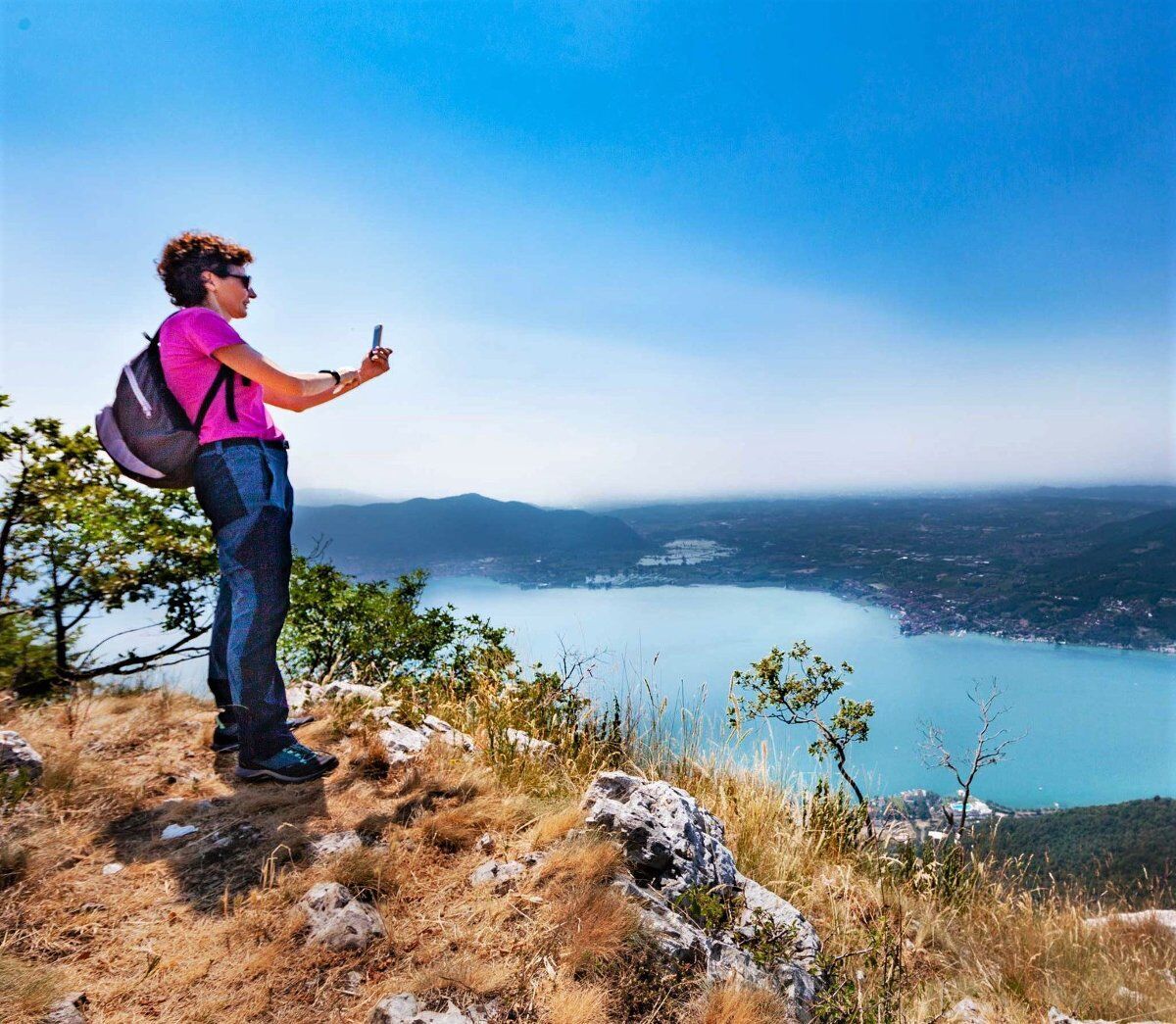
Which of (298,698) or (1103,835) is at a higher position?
(298,698)

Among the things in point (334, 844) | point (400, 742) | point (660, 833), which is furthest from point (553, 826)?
point (400, 742)

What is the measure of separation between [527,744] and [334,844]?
1360 mm

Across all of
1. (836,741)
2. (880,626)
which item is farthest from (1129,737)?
(836,741)

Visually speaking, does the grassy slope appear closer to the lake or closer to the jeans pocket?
the jeans pocket

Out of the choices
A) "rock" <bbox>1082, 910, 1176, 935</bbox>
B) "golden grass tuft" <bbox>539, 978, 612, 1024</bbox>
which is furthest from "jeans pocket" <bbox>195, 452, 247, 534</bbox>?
"rock" <bbox>1082, 910, 1176, 935</bbox>

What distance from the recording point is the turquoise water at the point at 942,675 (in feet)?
297

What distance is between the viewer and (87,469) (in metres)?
4.09

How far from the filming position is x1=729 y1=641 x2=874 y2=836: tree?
5918 mm

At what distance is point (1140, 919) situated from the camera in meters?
4.48

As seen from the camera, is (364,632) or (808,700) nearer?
(364,632)

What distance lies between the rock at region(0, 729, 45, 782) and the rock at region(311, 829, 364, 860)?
1.53 metres

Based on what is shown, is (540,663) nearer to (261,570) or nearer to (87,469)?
(261,570)

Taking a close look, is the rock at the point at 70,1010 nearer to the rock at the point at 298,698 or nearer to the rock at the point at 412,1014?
the rock at the point at 412,1014

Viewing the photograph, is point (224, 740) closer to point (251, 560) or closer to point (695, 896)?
point (251, 560)
